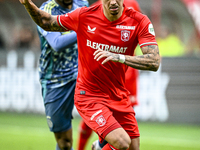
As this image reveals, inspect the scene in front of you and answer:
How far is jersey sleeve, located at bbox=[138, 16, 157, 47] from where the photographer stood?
4.25m

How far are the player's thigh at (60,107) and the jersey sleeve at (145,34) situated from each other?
1.58 metres

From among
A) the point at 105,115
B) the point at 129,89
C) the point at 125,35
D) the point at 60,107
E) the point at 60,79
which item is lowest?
the point at 129,89

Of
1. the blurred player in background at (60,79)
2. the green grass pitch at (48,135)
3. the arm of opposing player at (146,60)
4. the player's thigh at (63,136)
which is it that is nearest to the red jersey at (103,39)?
the arm of opposing player at (146,60)

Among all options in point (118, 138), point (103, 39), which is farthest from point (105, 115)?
point (103, 39)

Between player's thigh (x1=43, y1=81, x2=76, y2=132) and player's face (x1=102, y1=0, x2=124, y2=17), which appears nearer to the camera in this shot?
player's face (x1=102, y1=0, x2=124, y2=17)

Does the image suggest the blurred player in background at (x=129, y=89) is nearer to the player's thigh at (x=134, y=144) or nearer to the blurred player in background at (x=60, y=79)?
the blurred player in background at (x=60, y=79)

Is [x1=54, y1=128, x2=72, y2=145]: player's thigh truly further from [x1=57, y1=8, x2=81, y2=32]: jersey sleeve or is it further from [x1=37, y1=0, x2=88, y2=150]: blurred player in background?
[x1=57, y1=8, x2=81, y2=32]: jersey sleeve

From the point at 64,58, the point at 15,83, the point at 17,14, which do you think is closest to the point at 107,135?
the point at 64,58

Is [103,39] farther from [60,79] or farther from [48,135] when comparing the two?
[48,135]

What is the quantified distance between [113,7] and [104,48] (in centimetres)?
51

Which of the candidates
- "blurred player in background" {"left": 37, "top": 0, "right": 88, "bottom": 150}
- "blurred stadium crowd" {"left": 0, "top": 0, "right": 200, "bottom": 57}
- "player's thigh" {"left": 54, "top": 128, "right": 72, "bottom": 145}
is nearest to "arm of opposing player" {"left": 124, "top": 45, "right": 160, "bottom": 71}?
"blurred player in background" {"left": 37, "top": 0, "right": 88, "bottom": 150}

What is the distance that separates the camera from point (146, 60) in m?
4.13

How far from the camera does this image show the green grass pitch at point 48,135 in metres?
7.55

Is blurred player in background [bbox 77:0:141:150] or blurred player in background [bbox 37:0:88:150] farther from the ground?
blurred player in background [bbox 37:0:88:150]
